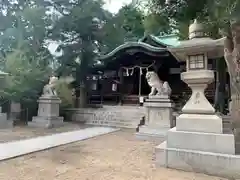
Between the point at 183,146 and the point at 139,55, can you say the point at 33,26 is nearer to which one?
the point at 139,55

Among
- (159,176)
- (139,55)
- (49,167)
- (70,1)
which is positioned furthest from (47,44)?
(159,176)

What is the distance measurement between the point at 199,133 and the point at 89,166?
7.00 ft

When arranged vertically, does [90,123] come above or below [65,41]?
below

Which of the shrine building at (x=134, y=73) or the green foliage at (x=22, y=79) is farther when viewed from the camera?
the shrine building at (x=134, y=73)

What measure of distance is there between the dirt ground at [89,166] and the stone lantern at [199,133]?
0.24 meters

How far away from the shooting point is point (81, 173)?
398cm

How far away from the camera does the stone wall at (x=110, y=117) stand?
11.4 m

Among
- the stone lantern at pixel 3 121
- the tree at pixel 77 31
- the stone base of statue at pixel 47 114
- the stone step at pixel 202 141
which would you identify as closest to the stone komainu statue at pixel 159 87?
the stone step at pixel 202 141

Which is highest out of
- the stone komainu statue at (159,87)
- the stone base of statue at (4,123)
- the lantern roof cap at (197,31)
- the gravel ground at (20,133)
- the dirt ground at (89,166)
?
the lantern roof cap at (197,31)

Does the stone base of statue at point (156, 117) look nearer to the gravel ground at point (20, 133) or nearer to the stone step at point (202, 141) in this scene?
the gravel ground at point (20, 133)

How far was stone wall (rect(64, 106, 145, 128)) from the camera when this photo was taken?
37.5 ft

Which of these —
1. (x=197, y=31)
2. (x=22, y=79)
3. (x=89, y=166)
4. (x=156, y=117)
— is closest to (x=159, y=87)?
(x=156, y=117)

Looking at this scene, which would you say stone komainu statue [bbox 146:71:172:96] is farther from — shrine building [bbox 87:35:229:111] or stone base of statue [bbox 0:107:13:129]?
stone base of statue [bbox 0:107:13:129]

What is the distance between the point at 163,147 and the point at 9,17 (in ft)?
48.7
